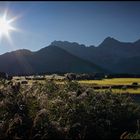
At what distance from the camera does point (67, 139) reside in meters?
18.5

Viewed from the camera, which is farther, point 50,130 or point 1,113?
point 1,113

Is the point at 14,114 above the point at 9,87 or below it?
below

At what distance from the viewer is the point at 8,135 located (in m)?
18.6

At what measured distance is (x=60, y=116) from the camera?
68.4 ft

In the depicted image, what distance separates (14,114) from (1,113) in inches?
24.8

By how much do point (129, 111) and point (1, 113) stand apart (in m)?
10.8

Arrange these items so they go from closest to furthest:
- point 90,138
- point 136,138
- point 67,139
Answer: point 136,138
point 67,139
point 90,138

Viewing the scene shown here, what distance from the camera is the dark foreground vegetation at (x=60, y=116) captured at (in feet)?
61.4

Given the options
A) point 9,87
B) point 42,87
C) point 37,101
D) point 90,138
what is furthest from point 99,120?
point 42,87

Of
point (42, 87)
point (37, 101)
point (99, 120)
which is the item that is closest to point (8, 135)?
point (37, 101)

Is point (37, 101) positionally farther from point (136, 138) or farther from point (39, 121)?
point (136, 138)

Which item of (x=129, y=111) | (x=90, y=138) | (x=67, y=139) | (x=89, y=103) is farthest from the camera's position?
(x=129, y=111)

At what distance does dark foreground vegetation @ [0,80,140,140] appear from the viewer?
1872 cm

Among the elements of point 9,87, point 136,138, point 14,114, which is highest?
point 9,87
